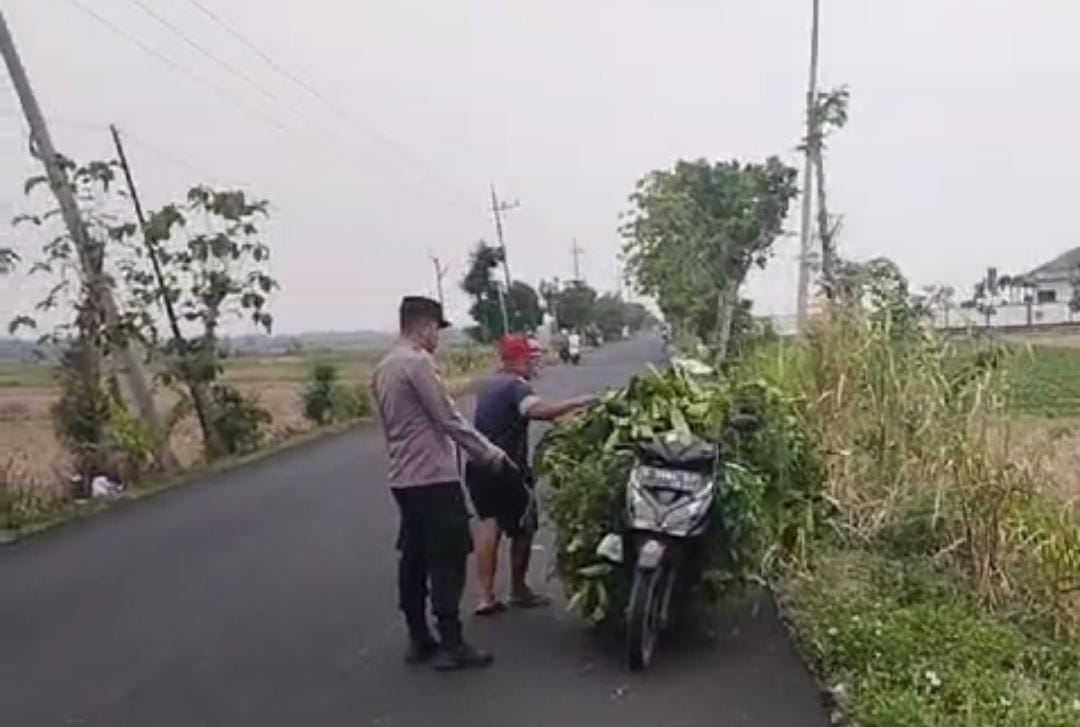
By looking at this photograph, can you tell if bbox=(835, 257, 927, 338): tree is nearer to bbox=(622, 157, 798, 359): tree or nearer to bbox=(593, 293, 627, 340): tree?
bbox=(622, 157, 798, 359): tree

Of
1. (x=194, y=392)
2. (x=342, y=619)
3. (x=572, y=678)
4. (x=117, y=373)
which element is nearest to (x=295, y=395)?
(x=194, y=392)

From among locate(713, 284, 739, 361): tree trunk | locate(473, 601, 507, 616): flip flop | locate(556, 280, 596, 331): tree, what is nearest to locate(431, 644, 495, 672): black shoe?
locate(473, 601, 507, 616): flip flop

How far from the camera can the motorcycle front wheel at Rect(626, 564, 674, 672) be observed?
21.6ft

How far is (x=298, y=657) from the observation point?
23.4 feet

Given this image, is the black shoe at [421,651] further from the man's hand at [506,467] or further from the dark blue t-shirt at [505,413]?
the dark blue t-shirt at [505,413]

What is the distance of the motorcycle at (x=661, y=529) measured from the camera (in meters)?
6.65

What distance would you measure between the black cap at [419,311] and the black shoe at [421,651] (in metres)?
1.53

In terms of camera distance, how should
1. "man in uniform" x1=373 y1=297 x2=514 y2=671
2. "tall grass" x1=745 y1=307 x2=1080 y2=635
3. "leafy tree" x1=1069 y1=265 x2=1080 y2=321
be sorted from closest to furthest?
1. "man in uniform" x1=373 y1=297 x2=514 y2=671
2. "tall grass" x1=745 y1=307 x2=1080 y2=635
3. "leafy tree" x1=1069 y1=265 x2=1080 y2=321

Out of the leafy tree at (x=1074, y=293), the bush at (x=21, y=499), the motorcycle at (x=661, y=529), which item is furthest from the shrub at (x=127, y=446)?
the leafy tree at (x=1074, y=293)

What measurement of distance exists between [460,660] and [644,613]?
903 mm

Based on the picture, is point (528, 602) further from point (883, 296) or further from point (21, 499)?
point (21, 499)

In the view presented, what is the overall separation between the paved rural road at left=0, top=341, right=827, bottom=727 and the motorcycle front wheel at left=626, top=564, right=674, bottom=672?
0.11 meters

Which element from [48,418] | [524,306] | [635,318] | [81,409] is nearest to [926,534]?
[81,409]

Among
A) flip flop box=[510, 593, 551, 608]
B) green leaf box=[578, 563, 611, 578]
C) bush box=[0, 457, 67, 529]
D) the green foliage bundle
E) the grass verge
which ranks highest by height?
the green foliage bundle
